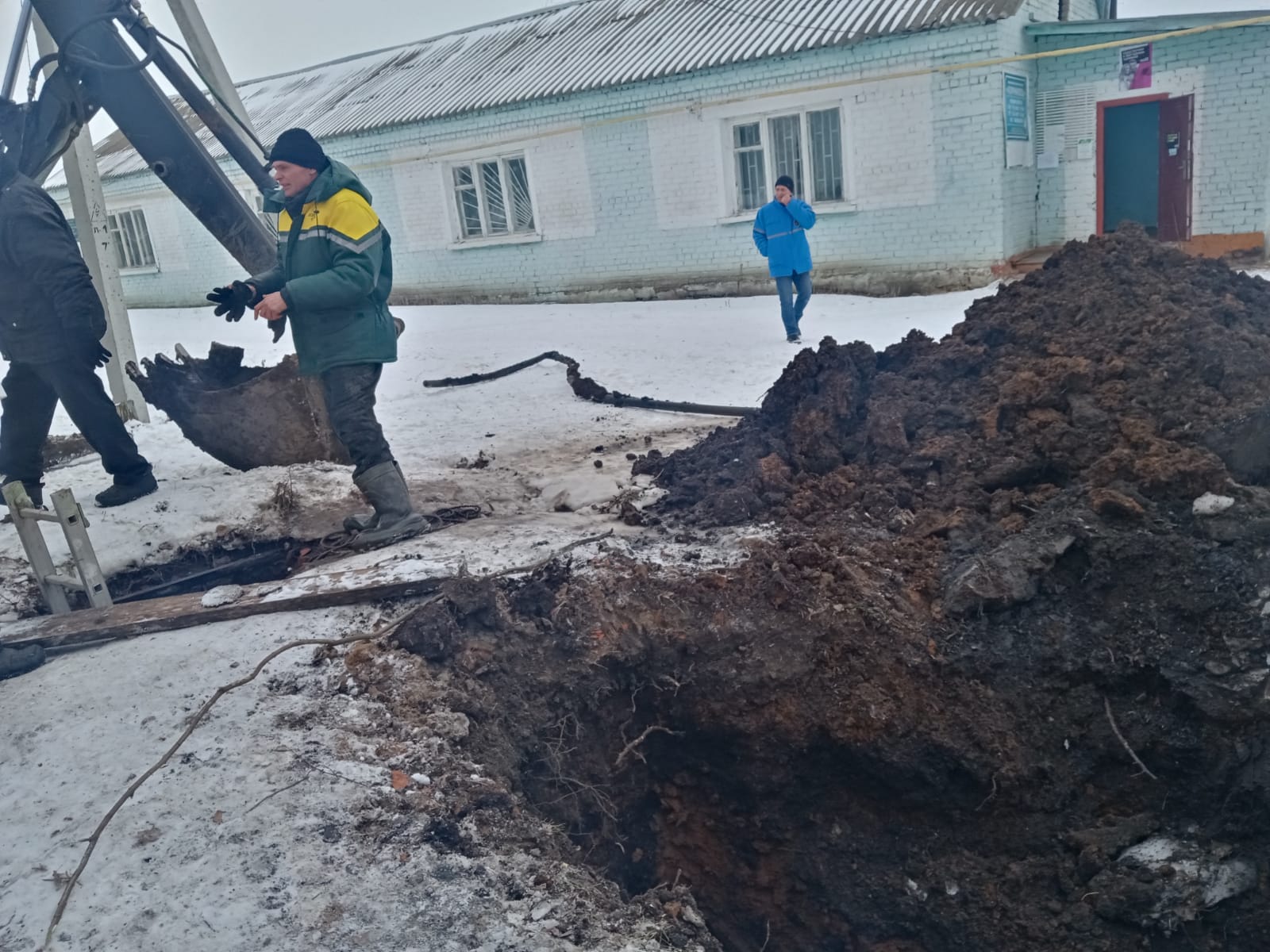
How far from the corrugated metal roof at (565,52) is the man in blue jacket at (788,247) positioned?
2.95m

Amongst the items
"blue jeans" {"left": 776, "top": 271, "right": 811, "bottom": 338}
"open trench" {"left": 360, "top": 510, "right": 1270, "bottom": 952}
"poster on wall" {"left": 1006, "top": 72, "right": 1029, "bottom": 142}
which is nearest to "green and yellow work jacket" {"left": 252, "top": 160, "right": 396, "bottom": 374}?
"open trench" {"left": 360, "top": 510, "right": 1270, "bottom": 952}

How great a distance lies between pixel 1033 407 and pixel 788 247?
5448mm

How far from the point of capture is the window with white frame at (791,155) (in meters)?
12.0

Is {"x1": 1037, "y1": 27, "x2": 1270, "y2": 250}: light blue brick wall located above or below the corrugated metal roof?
below

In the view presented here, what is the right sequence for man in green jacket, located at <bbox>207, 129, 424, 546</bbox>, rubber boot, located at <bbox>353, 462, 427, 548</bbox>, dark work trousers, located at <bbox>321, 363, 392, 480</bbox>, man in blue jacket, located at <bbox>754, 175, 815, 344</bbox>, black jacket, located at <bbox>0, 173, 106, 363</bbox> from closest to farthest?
man in green jacket, located at <bbox>207, 129, 424, 546</bbox>
dark work trousers, located at <bbox>321, 363, 392, 480</bbox>
rubber boot, located at <bbox>353, 462, 427, 548</bbox>
black jacket, located at <bbox>0, 173, 106, 363</bbox>
man in blue jacket, located at <bbox>754, 175, 815, 344</bbox>

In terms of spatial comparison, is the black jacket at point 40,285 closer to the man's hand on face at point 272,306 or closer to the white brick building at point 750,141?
the man's hand on face at point 272,306

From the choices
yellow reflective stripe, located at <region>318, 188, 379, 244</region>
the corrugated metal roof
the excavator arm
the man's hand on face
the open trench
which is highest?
the corrugated metal roof

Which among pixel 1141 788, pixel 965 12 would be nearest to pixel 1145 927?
pixel 1141 788

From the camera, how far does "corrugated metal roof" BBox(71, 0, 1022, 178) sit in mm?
11531

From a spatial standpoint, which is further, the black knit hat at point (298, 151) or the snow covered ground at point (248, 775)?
the black knit hat at point (298, 151)

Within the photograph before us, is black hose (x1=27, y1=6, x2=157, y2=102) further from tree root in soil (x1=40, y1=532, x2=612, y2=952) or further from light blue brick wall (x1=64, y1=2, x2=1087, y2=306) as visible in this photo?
light blue brick wall (x1=64, y1=2, x2=1087, y2=306)

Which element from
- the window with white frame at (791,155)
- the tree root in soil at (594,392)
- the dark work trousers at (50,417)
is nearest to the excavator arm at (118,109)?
the dark work trousers at (50,417)

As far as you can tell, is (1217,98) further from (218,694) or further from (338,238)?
(218,694)

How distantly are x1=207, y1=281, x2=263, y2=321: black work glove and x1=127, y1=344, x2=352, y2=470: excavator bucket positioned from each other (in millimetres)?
1311
